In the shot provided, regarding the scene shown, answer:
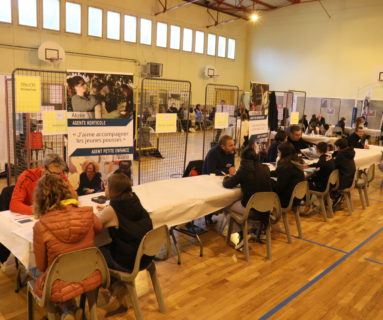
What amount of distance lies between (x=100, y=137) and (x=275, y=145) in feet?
10.2

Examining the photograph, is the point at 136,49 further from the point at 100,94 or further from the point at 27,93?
the point at 27,93

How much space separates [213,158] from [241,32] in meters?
15.6

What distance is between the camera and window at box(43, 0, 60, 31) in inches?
470

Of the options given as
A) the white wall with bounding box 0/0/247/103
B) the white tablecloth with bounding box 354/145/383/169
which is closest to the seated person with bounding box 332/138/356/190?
the white tablecloth with bounding box 354/145/383/169

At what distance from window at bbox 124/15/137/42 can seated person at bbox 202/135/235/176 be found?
1094 cm

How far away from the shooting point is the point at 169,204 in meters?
3.40

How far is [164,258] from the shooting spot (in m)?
3.85

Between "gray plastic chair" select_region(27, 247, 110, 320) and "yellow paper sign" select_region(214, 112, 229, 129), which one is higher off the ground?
"yellow paper sign" select_region(214, 112, 229, 129)

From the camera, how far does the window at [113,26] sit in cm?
1356

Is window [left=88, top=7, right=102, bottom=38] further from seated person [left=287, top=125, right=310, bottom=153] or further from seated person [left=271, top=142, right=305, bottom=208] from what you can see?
seated person [left=271, top=142, right=305, bottom=208]

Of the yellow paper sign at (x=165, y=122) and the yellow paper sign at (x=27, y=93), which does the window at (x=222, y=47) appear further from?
the yellow paper sign at (x=27, y=93)

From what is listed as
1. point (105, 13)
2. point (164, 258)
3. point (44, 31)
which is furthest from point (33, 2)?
point (164, 258)

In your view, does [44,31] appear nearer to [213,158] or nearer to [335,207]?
[213,158]

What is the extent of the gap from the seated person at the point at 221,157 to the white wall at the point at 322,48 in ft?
40.2
